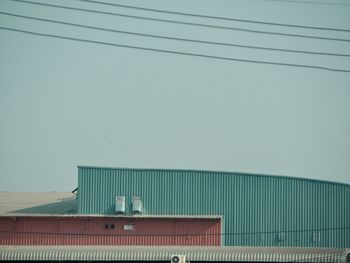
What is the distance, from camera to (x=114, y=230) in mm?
37500

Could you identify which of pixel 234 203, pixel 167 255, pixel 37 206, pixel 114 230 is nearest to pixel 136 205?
pixel 114 230

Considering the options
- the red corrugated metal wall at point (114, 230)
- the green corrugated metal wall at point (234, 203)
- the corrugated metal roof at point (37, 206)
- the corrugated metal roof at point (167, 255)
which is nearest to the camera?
the corrugated metal roof at point (167, 255)

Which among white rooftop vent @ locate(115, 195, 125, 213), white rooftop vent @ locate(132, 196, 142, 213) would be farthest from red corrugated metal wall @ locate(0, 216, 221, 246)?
white rooftop vent @ locate(115, 195, 125, 213)

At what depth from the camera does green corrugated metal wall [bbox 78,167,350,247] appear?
3750 centimetres

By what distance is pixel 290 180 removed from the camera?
125 ft

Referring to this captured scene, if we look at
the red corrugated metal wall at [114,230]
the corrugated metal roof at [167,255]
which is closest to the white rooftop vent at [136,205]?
the red corrugated metal wall at [114,230]

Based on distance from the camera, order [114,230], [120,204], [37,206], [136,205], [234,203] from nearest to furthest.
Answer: [120,204] < [136,205] < [114,230] < [234,203] < [37,206]

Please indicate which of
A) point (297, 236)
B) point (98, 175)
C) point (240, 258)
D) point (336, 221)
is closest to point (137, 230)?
point (98, 175)

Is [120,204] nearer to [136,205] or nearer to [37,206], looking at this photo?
[136,205]

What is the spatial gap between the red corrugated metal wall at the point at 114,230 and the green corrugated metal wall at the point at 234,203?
0.68 m

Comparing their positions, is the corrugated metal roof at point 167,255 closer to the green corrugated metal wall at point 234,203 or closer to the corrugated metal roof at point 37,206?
the green corrugated metal wall at point 234,203

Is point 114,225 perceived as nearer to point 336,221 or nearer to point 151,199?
point 151,199

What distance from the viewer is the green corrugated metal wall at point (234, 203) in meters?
37.5

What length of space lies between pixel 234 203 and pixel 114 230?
7.49 meters
